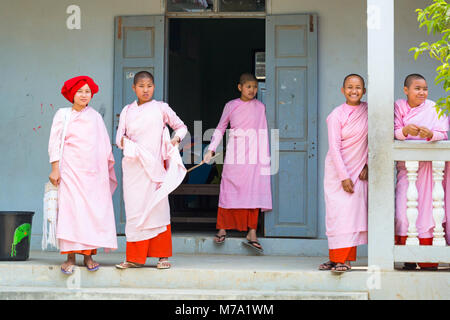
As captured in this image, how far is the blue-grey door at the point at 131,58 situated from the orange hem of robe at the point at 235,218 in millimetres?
1108

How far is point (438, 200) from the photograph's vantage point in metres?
5.54

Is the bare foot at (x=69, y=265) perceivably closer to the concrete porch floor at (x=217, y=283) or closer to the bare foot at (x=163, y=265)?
the concrete porch floor at (x=217, y=283)

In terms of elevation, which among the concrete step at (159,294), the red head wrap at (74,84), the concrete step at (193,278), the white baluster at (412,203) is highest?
the red head wrap at (74,84)

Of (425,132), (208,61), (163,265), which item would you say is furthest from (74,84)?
(208,61)

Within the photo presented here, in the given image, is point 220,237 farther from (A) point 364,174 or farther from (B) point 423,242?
(B) point 423,242

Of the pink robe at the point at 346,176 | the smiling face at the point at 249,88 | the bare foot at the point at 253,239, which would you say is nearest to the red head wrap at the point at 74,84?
the smiling face at the point at 249,88

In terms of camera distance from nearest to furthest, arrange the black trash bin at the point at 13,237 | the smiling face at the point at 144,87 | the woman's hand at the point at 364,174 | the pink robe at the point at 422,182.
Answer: the pink robe at the point at 422,182, the woman's hand at the point at 364,174, the smiling face at the point at 144,87, the black trash bin at the point at 13,237

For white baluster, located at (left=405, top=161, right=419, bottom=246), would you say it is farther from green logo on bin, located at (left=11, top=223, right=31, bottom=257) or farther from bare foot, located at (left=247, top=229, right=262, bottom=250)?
green logo on bin, located at (left=11, top=223, right=31, bottom=257)

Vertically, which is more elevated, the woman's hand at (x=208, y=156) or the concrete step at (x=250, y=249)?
the woman's hand at (x=208, y=156)

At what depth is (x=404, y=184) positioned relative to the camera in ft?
18.8

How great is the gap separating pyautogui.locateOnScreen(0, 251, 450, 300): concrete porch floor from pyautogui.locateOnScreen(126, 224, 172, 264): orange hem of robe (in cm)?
11

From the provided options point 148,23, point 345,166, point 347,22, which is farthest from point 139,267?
point 347,22

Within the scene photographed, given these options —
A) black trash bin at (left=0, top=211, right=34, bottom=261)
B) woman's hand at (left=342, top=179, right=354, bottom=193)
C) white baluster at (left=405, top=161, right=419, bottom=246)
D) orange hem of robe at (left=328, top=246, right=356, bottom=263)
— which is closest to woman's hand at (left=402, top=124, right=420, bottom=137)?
white baluster at (left=405, top=161, right=419, bottom=246)

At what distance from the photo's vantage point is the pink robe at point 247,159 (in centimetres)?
746
